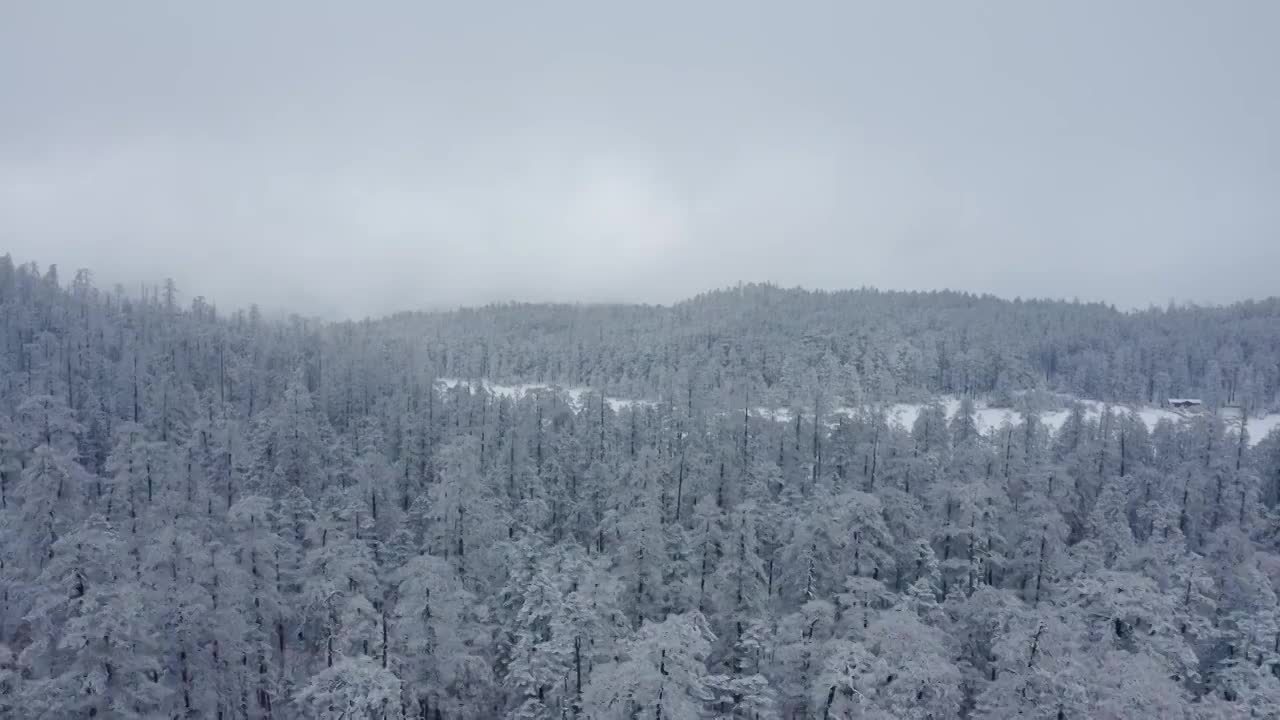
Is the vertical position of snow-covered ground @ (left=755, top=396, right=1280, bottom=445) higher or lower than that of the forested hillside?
lower

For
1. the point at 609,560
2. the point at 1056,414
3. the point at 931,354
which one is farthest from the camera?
the point at 931,354

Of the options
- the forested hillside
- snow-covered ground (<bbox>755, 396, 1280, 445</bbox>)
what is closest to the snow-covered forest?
snow-covered ground (<bbox>755, 396, 1280, 445</bbox>)

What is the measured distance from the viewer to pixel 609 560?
1291 inches

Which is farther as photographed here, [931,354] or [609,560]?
[931,354]

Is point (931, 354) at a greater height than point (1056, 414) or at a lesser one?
greater

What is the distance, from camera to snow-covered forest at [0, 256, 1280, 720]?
912 inches

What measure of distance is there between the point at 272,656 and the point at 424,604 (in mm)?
14183

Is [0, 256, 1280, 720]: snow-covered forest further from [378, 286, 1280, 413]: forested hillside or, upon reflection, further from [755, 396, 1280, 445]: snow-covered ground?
[378, 286, 1280, 413]: forested hillside

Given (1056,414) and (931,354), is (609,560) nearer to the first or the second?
(1056,414)

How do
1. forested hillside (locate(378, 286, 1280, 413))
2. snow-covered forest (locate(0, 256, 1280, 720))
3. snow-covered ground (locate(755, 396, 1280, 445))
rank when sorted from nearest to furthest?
snow-covered forest (locate(0, 256, 1280, 720))
snow-covered ground (locate(755, 396, 1280, 445))
forested hillside (locate(378, 286, 1280, 413))

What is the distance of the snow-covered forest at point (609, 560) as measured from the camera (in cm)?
2316

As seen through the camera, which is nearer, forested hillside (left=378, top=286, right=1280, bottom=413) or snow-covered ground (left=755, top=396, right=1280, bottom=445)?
snow-covered ground (left=755, top=396, right=1280, bottom=445)

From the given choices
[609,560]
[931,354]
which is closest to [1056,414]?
[931,354]

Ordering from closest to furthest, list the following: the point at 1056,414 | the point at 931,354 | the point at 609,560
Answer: the point at 609,560 → the point at 1056,414 → the point at 931,354
